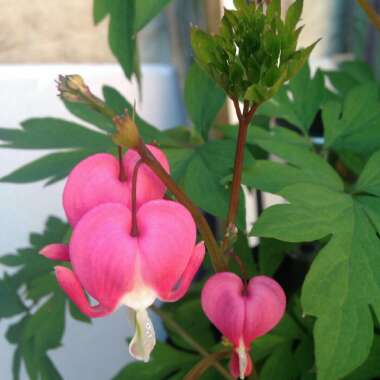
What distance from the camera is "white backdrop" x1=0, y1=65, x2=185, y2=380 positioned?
0.89 meters

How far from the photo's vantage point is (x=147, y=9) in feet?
1.72

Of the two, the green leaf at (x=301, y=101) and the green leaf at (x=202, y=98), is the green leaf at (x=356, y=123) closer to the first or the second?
the green leaf at (x=301, y=101)

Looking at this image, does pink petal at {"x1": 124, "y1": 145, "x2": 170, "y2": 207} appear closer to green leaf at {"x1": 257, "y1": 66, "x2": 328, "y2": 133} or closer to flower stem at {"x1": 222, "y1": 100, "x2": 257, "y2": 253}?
flower stem at {"x1": 222, "y1": 100, "x2": 257, "y2": 253}

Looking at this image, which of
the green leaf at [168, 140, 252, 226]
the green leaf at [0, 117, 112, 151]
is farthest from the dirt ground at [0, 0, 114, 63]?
the green leaf at [168, 140, 252, 226]

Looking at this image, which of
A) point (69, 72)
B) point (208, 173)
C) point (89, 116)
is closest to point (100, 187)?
point (208, 173)

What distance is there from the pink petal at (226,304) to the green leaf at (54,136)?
35cm

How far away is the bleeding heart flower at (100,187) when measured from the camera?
16.0 inches

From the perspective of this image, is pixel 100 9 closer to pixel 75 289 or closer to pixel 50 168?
pixel 50 168

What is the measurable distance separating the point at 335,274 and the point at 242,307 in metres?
0.12

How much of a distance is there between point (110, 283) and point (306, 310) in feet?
0.70

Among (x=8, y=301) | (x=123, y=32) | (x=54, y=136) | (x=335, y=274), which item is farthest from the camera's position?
(x=8, y=301)

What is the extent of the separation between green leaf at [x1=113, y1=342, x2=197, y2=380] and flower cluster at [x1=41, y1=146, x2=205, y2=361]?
Answer: 45 cm

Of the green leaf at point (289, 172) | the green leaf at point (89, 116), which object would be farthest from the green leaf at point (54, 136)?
the green leaf at point (289, 172)

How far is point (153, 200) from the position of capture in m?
0.40
